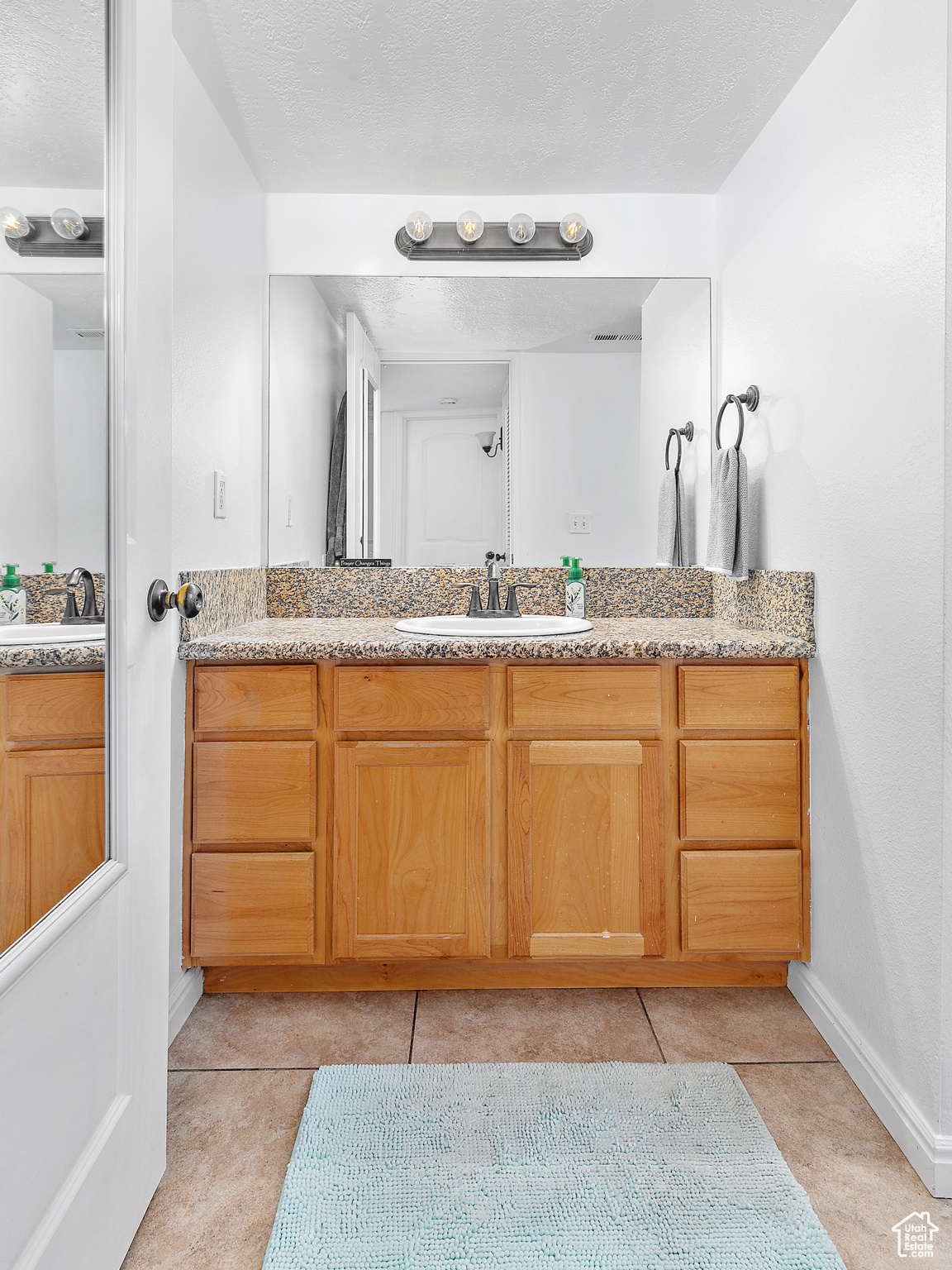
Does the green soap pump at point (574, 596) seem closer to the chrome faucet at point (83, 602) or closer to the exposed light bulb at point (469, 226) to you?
the exposed light bulb at point (469, 226)

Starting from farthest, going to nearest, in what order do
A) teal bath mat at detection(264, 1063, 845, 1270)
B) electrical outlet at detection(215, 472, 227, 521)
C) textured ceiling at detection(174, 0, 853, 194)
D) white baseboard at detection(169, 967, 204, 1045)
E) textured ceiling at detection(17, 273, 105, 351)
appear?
electrical outlet at detection(215, 472, 227, 521) → white baseboard at detection(169, 967, 204, 1045) → textured ceiling at detection(174, 0, 853, 194) → teal bath mat at detection(264, 1063, 845, 1270) → textured ceiling at detection(17, 273, 105, 351)

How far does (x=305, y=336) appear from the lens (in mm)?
2336

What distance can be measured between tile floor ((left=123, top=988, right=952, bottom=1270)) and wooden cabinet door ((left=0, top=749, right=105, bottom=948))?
0.65 metres

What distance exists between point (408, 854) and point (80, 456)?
1135 mm

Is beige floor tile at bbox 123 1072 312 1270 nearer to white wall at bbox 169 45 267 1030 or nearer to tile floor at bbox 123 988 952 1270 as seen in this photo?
tile floor at bbox 123 988 952 1270

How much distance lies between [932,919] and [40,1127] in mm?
1341

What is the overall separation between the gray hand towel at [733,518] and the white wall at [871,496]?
8 cm

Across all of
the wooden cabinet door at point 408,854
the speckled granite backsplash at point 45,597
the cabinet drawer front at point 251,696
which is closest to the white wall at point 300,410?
the cabinet drawer front at point 251,696

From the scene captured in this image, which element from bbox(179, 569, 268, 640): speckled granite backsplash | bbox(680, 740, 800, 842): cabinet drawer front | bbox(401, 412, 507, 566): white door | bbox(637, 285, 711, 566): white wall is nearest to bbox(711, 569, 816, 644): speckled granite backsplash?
bbox(637, 285, 711, 566): white wall

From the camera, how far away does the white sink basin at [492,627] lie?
1.84 meters

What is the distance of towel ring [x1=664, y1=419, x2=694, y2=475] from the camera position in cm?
236

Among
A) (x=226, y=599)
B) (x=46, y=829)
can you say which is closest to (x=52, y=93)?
(x=46, y=829)

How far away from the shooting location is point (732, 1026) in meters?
1.75

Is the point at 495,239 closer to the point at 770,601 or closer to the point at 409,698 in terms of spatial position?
the point at 770,601
